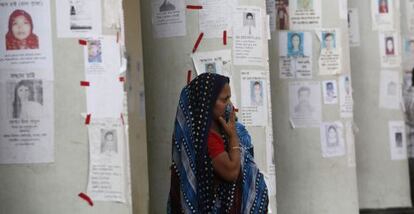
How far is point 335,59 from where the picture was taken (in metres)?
7.96

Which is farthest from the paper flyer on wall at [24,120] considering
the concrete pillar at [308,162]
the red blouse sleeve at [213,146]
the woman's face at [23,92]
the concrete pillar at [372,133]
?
the concrete pillar at [372,133]

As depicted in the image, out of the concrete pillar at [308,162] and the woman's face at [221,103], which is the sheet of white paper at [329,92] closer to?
the concrete pillar at [308,162]

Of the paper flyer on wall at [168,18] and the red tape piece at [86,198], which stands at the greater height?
the paper flyer on wall at [168,18]

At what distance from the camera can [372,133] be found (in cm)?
911

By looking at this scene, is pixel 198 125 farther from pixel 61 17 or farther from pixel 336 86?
pixel 336 86

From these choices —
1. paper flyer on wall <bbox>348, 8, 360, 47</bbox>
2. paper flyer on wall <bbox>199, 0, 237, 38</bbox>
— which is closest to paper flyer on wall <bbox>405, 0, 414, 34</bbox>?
paper flyer on wall <bbox>348, 8, 360, 47</bbox>

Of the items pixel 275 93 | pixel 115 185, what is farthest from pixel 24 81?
pixel 275 93

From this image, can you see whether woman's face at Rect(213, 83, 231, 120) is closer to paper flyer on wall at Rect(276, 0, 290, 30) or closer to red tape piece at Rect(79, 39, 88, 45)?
red tape piece at Rect(79, 39, 88, 45)

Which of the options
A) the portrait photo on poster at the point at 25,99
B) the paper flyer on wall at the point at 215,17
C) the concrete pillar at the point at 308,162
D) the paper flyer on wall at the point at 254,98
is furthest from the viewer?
the concrete pillar at the point at 308,162

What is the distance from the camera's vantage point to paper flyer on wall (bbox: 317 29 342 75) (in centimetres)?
789

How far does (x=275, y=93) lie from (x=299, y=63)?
0.33 metres

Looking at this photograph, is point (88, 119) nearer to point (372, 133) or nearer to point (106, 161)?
point (106, 161)

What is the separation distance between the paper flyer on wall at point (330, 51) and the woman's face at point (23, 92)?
11.5ft

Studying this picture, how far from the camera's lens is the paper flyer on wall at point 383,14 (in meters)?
9.17
